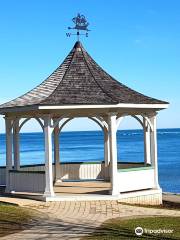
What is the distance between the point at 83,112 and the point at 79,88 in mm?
889

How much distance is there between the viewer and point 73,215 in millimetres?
14070

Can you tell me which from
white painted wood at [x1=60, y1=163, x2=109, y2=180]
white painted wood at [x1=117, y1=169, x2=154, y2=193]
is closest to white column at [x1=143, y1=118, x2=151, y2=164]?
white painted wood at [x1=117, y1=169, x2=154, y2=193]

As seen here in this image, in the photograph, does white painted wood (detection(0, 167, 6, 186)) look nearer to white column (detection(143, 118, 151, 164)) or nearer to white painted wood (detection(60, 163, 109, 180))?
white painted wood (detection(60, 163, 109, 180))

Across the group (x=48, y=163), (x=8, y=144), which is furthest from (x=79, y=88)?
(x=8, y=144)

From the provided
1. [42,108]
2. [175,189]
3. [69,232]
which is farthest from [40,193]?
[175,189]

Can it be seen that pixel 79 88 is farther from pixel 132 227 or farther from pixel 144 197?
pixel 132 227

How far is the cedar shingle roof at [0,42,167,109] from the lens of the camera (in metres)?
16.9

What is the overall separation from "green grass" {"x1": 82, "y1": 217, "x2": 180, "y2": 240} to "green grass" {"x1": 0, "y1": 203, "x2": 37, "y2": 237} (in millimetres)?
1992

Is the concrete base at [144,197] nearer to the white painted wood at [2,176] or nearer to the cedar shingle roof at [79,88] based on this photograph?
the cedar shingle roof at [79,88]

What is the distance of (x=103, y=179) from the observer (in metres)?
21.5

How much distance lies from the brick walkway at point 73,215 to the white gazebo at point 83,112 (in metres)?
A: 0.86

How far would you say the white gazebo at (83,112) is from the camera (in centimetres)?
1683

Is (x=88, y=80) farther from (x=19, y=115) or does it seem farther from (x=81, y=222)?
(x=81, y=222)

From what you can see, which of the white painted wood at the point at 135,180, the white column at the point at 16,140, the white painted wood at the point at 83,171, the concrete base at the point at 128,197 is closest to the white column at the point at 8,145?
the white column at the point at 16,140
